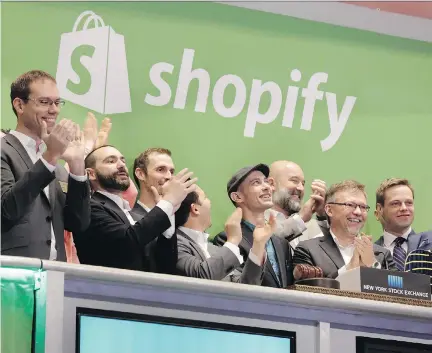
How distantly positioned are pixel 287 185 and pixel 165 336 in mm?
1879

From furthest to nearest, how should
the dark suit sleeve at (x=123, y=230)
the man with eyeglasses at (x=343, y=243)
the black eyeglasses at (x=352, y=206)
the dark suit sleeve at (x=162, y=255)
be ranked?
the black eyeglasses at (x=352, y=206) < the man with eyeglasses at (x=343, y=243) < the dark suit sleeve at (x=162, y=255) < the dark suit sleeve at (x=123, y=230)

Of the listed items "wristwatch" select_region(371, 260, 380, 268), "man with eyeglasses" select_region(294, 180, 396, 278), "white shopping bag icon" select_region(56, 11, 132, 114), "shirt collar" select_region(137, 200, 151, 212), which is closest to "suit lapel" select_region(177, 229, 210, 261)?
"shirt collar" select_region(137, 200, 151, 212)

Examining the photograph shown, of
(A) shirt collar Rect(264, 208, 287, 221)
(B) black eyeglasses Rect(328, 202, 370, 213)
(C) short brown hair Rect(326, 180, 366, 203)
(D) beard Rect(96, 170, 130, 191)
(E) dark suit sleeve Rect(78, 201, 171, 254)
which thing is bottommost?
(E) dark suit sleeve Rect(78, 201, 171, 254)

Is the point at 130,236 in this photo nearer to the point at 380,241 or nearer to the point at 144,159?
the point at 144,159

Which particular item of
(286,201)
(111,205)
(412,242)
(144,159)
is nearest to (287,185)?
(286,201)

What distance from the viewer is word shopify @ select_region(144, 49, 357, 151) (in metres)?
5.66

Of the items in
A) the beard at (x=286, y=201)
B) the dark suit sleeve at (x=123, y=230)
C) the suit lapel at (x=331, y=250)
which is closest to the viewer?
the dark suit sleeve at (x=123, y=230)

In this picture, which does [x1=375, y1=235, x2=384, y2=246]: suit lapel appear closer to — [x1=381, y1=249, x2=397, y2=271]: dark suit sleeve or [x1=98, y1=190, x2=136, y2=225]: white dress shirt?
[x1=381, y1=249, x2=397, y2=271]: dark suit sleeve

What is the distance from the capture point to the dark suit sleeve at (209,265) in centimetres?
438

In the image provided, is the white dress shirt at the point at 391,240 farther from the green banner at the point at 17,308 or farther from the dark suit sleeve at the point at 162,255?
the green banner at the point at 17,308

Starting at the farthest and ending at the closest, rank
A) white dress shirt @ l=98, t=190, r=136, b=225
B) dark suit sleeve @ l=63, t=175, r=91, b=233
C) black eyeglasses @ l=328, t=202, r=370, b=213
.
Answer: black eyeglasses @ l=328, t=202, r=370, b=213 < white dress shirt @ l=98, t=190, r=136, b=225 < dark suit sleeve @ l=63, t=175, r=91, b=233

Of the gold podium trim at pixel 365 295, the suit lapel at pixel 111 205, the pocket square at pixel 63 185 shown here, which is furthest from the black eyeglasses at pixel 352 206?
the pocket square at pixel 63 185

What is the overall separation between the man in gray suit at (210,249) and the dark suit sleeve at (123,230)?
0.71 feet

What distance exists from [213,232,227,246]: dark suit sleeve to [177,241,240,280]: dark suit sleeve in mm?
492
